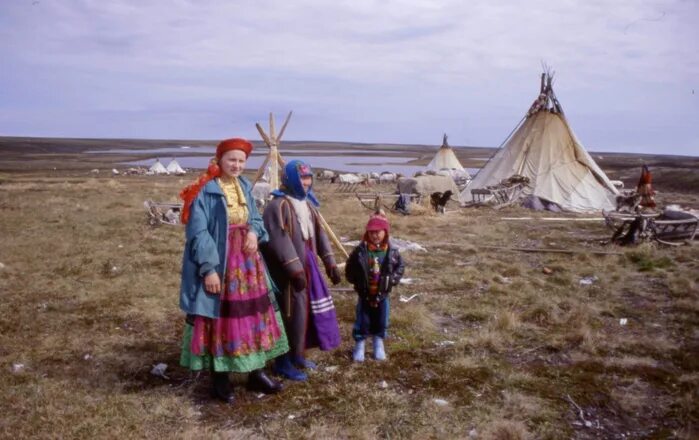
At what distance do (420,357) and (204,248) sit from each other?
7.79ft

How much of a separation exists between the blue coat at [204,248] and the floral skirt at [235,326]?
84 mm

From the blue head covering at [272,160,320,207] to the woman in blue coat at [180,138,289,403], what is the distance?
0.37 meters

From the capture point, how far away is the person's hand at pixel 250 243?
371 cm

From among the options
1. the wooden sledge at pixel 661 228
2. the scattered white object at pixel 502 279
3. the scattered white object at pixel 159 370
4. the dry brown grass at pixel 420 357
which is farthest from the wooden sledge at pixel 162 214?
the wooden sledge at pixel 661 228

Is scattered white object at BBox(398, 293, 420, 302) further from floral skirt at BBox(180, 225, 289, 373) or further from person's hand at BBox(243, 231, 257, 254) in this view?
person's hand at BBox(243, 231, 257, 254)

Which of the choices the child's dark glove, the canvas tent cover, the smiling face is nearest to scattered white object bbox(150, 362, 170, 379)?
the child's dark glove

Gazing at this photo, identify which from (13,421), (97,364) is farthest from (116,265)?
(13,421)

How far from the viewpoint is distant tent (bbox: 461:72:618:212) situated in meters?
17.5

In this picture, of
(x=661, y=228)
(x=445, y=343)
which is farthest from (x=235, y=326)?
(x=661, y=228)

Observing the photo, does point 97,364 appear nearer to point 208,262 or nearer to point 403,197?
point 208,262

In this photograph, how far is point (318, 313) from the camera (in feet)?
13.9

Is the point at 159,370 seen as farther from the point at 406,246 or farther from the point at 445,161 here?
the point at 445,161

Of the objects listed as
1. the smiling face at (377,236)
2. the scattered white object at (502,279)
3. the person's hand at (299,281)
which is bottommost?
the scattered white object at (502,279)

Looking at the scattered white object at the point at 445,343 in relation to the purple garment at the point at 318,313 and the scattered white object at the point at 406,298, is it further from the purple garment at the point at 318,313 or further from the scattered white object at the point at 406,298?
the scattered white object at the point at 406,298
